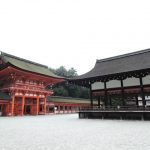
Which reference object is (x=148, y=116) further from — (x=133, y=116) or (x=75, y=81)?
(x=75, y=81)

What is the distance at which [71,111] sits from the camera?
41031 millimetres

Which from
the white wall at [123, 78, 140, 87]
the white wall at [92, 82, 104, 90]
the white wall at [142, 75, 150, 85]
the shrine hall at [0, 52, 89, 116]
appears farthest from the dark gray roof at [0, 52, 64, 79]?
the white wall at [142, 75, 150, 85]

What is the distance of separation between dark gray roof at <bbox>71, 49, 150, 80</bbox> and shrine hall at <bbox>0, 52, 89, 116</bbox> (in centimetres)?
975

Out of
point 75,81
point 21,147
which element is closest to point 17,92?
point 75,81

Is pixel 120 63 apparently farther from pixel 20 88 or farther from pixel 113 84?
pixel 20 88

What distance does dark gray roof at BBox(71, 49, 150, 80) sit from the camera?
68.2 feet

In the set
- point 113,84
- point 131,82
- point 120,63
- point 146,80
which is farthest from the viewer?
point 120,63

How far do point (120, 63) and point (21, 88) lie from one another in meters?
15.6

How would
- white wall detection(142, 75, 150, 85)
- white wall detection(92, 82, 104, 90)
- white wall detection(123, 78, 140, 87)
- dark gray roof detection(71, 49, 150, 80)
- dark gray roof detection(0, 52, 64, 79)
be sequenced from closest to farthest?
white wall detection(142, 75, 150, 85) < white wall detection(123, 78, 140, 87) < dark gray roof detection(71, 49, 150, 80) < white wall detection(92, 82, 104, 90) < dark gray roof detection(0, 52, 64, 79)

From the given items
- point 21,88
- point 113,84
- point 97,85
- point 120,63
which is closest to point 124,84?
point 113,84

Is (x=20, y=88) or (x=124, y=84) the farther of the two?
(x=20, y=88)

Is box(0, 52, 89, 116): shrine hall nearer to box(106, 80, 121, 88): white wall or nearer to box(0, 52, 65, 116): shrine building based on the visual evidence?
box(0, 52, 65, 116): shrine building

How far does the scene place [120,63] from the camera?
2350 centimetres

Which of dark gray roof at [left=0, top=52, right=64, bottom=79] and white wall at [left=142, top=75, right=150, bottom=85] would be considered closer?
white wall at [left=142, top=75, right=150, bottom=85]
